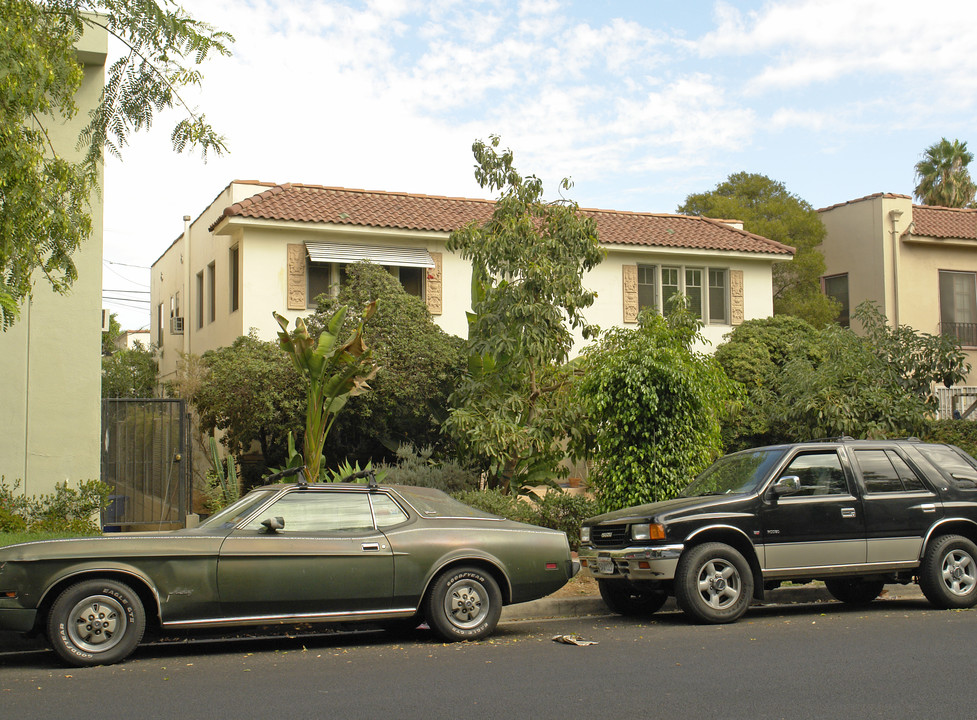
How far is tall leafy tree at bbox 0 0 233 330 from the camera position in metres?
8.77

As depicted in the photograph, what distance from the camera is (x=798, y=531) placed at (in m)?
9.60

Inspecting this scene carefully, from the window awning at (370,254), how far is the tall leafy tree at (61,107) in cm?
852

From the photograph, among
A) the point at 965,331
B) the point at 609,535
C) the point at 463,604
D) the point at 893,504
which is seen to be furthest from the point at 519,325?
the point at 965,331

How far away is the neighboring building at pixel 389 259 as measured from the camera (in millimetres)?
19547

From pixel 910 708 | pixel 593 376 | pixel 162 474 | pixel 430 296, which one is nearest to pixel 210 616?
pixel 910 708

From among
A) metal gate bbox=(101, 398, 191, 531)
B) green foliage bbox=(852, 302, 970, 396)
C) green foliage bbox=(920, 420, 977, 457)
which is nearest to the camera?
metal gate bbox=(101, 398, 191, 531)

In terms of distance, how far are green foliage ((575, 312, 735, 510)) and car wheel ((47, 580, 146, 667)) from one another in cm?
697

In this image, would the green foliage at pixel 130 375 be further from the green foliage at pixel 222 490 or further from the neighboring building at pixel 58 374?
the neighboring building at pixel 58 374

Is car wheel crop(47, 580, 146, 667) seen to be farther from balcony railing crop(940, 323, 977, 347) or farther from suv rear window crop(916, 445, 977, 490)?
balcony railing crop(940, 323, 977, 347)

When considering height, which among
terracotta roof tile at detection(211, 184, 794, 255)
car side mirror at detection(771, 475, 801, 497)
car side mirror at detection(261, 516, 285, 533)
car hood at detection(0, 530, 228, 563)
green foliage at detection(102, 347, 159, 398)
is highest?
terracotta roof tile at detection(211, 184, 794, 255)

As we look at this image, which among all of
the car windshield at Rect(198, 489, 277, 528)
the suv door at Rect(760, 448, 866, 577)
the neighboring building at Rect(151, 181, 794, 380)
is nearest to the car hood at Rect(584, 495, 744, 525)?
the suv door at Rect(760, 448, 866, 577)

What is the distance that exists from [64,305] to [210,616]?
7507mm

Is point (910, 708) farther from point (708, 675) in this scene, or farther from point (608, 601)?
point (608, 601)

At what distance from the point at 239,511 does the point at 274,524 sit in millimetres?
569
